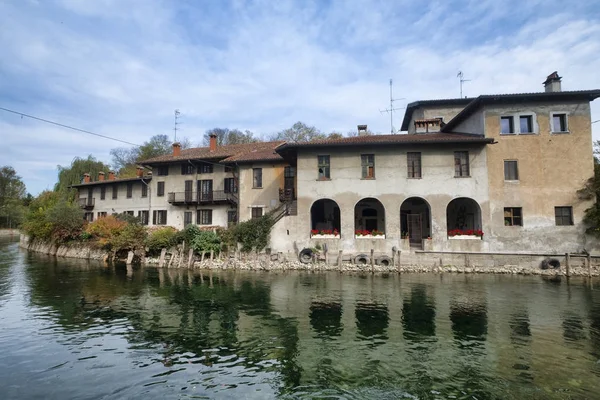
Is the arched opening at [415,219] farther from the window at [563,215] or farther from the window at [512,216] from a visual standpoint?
the window at [563,215]

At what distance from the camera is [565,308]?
1280cm

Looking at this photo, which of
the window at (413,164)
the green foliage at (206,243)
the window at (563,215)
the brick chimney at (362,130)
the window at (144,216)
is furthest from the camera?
the window at (144,216)

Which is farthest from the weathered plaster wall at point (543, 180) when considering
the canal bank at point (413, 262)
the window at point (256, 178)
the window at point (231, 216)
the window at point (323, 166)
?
the window at point (231, 216)

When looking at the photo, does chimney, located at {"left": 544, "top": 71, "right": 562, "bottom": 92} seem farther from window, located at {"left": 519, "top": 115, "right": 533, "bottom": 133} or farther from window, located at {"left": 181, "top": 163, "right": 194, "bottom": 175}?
window, located at {"left": 181, "top": 163, "right": 194, "bottom": 175}

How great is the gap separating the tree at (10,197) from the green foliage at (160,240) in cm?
5016

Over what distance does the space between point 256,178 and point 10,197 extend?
61.6 m

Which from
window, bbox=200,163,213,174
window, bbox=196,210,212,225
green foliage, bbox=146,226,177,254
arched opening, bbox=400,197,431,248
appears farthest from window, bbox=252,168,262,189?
arched opening, bbox=400,197,431,248

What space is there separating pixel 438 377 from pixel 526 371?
2105mm

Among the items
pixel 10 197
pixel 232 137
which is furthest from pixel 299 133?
pixel 10 197

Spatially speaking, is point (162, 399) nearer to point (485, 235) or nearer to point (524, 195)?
point (485, 235)

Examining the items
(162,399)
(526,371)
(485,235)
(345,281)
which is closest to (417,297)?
(345,281)

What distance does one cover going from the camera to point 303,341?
9.56 metres

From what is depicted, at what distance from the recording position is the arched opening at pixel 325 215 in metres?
26.9

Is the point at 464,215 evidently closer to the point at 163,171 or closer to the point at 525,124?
the point at 525,124
